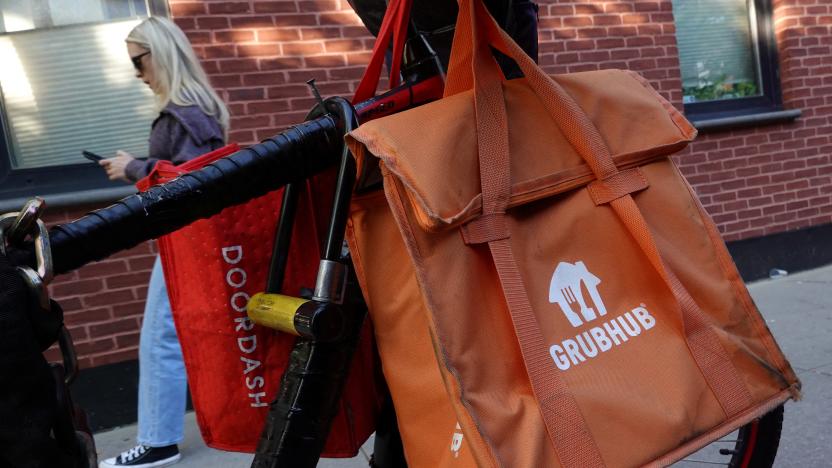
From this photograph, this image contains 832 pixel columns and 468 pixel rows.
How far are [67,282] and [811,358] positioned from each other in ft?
11.9

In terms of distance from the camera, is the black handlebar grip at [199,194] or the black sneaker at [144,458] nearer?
the black handlebar grip at [199,194]

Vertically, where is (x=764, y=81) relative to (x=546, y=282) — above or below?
above

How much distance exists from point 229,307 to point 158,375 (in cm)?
176

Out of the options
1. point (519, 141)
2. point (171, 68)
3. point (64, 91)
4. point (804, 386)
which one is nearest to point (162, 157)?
point (171, 68)

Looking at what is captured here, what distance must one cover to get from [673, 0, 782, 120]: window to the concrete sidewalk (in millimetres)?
1394

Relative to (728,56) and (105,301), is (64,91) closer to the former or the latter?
(105,301)

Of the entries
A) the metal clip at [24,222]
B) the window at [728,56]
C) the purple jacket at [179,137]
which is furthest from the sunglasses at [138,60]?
the window at [728,56]

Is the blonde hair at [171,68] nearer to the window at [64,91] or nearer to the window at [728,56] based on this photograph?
the window at [64,91]

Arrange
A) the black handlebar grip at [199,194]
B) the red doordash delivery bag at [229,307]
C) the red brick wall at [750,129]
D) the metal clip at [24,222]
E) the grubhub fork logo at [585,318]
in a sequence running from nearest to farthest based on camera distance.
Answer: the metal clip at [24,222], the black handlebar grip at [199,194], the grubhub fork logo at [585,318], the red doordash delivery bag at [229,307], the red brick wall at [750,129]

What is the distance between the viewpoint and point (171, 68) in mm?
2852

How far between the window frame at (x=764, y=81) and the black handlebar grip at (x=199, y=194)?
4.80 meters

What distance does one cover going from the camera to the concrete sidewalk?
2.54 meters

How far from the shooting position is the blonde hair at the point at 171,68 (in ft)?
9.32

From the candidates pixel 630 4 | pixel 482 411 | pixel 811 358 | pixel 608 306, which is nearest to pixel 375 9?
pixel 608 306
